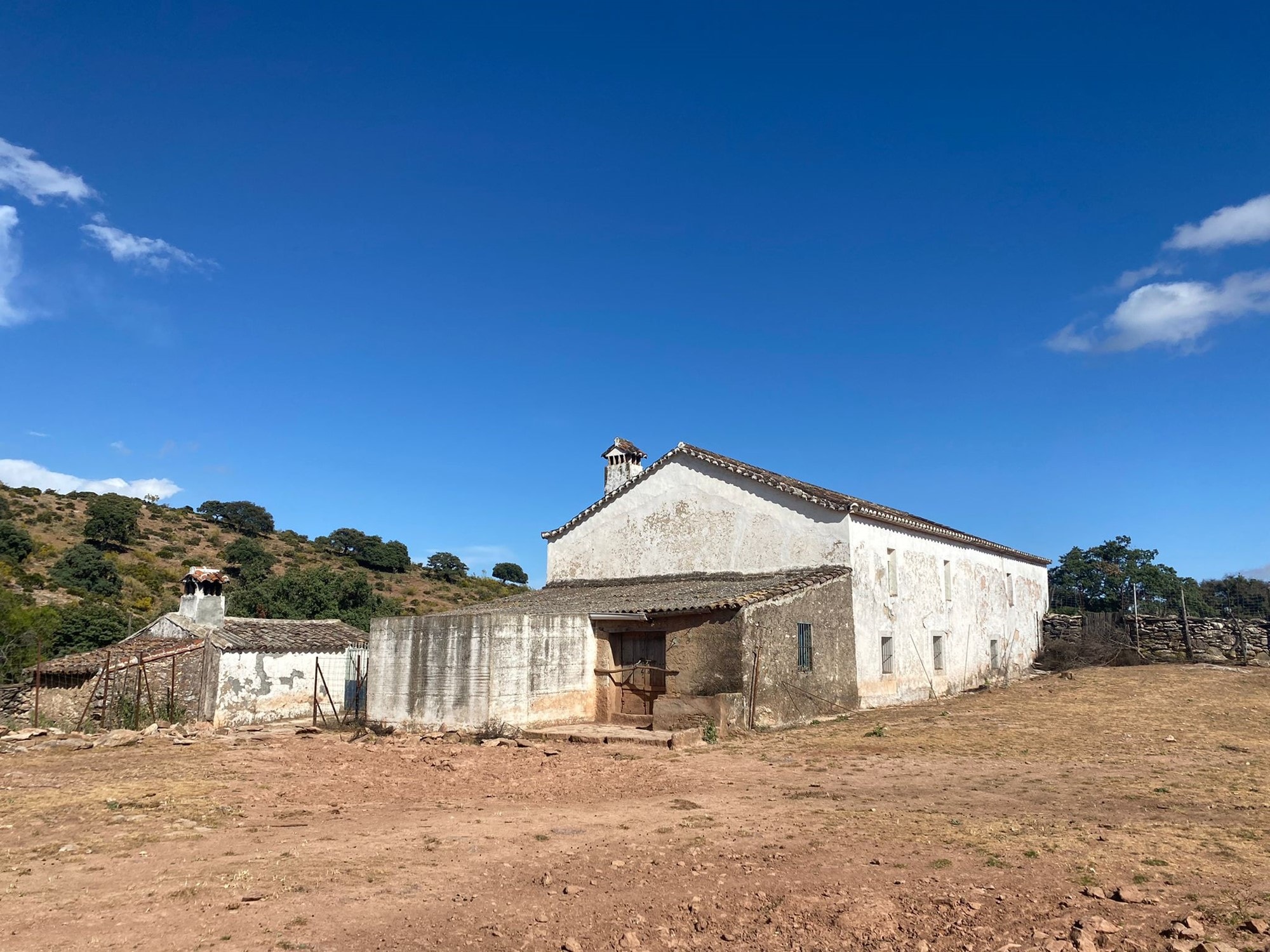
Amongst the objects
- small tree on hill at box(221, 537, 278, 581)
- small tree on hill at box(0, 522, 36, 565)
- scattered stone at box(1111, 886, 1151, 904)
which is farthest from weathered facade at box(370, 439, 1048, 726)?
small tree on hill at box(0, 522, 36, 565)

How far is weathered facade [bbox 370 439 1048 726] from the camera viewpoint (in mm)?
18703

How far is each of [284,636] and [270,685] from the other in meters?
2.15

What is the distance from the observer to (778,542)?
24.3 metres

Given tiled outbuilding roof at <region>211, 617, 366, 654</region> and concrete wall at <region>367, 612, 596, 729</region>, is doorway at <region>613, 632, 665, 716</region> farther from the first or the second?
tiled outbuilding roof at <region>211, 617, 366, 654</region>

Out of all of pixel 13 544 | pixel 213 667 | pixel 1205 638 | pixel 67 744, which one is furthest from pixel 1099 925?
pixel 13 544

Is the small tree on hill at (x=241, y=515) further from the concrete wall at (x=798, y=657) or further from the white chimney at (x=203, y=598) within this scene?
the concrete wall at (x=798, y=657)

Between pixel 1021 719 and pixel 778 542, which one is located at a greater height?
pixel 778 542

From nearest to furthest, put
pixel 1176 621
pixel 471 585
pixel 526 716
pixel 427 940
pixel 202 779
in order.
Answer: pixel 427 940, pixel 202 779, pixel 526 716, pixel 1176 621, pixel 471 585

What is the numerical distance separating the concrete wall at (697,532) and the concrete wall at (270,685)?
25.5 ft

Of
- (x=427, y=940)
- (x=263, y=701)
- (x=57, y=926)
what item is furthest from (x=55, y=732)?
(x=427, y=940)

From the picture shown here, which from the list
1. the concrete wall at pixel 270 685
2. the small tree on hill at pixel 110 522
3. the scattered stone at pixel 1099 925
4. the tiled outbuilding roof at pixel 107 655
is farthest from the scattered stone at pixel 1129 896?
the small tree on hill at pixel 110 522

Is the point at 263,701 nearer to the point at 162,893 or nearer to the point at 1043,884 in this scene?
the point at 162,893

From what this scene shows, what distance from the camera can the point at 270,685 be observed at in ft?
80.9

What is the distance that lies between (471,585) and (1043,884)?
204 feet
